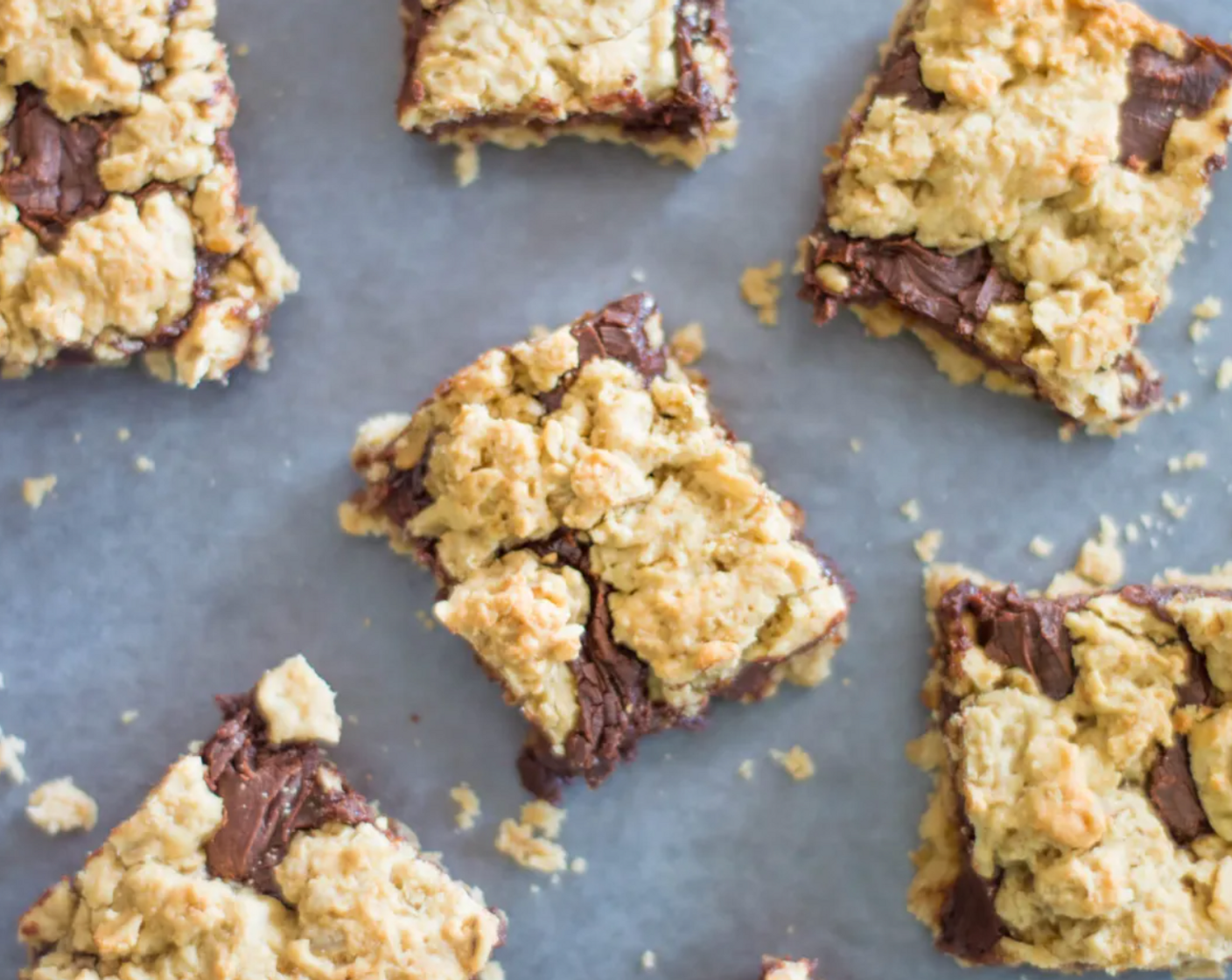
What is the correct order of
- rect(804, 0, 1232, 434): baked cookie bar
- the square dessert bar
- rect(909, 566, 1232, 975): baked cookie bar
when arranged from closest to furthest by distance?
1. rect(909, 566, 1232, 975): baked cookie bar
2. rect(804, 0, 1232, 434): baked cookie bar
3. the square dessert bar

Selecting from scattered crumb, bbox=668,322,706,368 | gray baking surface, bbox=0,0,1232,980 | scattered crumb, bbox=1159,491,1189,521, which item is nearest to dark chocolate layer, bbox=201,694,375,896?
gray baking surface, bbox=0,0,1232,980

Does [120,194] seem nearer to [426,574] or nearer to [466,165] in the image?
[466,165]

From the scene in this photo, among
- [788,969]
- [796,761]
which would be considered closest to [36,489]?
[796,761]

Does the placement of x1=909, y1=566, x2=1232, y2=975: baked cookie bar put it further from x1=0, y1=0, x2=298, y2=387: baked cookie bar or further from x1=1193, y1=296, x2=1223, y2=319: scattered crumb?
x1=0, y1=0, x2=298, y2=387: baked cookie bar

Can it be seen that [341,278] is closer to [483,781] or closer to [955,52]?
[483,781]

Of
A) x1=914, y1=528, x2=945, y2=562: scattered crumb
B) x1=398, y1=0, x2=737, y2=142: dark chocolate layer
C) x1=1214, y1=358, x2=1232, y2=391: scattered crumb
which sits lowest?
x1=914, y1=528, x2=945, y2=562: scattered crumb

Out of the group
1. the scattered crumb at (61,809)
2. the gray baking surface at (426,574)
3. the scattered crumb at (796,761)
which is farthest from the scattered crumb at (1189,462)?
the scattered crumb at (61,809)
